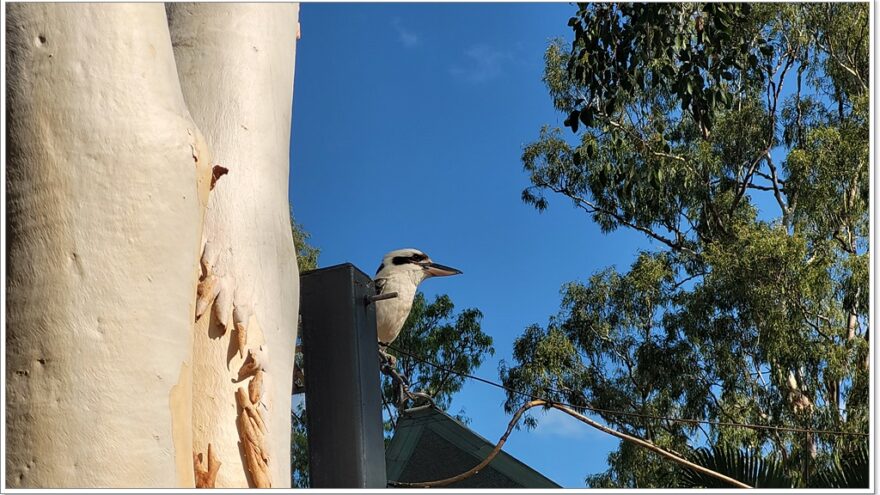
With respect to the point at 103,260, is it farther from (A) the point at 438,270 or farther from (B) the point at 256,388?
(A) the point at 438,270

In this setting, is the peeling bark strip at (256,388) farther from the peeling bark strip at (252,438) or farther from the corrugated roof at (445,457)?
the corrugated roof at (445,457)

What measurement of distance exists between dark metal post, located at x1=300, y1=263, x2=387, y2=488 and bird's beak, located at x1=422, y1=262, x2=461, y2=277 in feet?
2.73

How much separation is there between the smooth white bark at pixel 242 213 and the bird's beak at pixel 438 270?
3.11 ft

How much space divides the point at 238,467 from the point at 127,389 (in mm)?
383

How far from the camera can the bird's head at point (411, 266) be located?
2701 mm

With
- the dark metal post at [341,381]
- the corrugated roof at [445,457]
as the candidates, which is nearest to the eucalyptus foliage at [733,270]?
the corrugated roof at [445,457]

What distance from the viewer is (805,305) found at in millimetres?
9039

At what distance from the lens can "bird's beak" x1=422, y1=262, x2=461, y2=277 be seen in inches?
109

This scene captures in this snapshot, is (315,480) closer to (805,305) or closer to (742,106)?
(805,305)

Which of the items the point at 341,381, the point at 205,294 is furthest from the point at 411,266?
the point at 205,294

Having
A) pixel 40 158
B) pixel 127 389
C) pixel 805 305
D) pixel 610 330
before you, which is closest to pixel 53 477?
pixel 127 389

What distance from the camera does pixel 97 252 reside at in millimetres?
1156

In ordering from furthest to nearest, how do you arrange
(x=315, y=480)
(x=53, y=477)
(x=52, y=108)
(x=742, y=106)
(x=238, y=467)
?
(x=742, y=106) < (x=315, y=480) < (x=238, y=467) < (x=52, y=108) < (x=53, y=477)

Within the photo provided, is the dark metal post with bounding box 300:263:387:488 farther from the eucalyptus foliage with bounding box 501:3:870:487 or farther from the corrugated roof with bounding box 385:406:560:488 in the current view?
the eucalyptus foliage with bounding box 501:3:870:487
